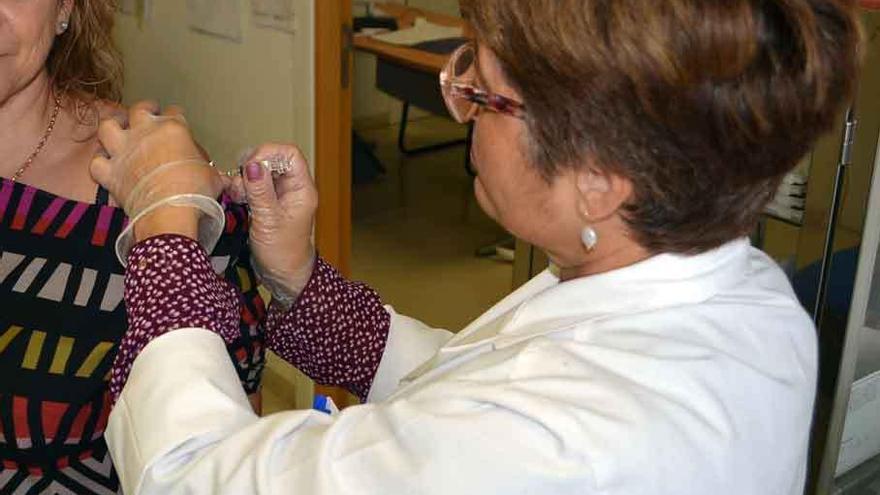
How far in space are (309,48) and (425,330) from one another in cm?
125

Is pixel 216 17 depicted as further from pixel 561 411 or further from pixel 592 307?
pixel 561 411

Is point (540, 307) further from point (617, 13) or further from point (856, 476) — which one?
point (856, 476)

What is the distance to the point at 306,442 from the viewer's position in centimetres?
93

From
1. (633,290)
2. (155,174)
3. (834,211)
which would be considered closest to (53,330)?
(155,174)

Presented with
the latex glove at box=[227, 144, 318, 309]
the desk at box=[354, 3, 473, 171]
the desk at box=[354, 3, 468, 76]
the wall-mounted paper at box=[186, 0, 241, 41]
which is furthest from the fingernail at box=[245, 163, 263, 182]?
the desk at box=[354, 3, 473, 171]

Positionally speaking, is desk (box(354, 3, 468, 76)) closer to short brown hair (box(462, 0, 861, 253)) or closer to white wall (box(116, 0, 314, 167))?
white wall (box(116, 0, 314, 167))

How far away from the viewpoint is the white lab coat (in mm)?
845

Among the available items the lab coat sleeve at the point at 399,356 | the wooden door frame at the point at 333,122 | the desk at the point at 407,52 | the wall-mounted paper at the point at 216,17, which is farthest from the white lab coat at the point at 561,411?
the desk at the point at 407,52

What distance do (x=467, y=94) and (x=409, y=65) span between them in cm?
269

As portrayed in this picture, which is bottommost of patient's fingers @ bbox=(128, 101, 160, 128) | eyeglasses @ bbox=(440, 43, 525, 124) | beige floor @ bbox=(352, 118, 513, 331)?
beige floor @ bbox=(352, 118, 513, 331)

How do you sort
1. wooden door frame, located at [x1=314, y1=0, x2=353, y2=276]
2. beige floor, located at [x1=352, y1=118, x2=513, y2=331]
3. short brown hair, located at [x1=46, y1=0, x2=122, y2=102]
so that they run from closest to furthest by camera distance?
1. short brown hair, located at [x1=46, y1=0, x2=122, y2=102]
2. wooden door frame, located at [x1=314, y1=0, x2=353, y2=276]
3. beige floor, located at [x1=352, y1=118, x2=513, y2=331]

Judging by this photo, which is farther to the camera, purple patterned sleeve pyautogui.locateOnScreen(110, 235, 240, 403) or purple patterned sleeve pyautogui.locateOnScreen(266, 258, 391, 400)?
purple patterned sleeve pyautogui.locateOnScreen(266, 258, 391, 400)

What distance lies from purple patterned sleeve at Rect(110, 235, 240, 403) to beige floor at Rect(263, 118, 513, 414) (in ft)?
5.97

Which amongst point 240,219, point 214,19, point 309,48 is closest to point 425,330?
point 240,219
